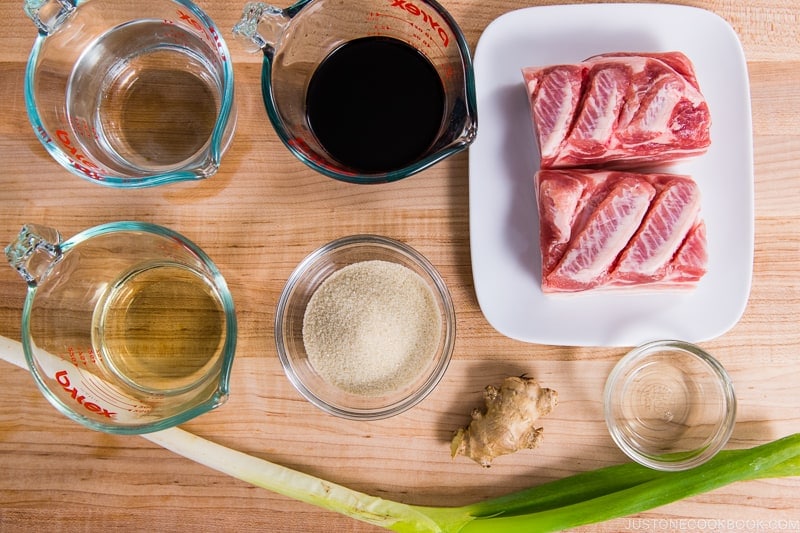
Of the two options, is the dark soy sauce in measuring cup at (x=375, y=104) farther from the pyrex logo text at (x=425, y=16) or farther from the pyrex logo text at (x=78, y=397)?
the pyrex logo text at (x=78, y=397)

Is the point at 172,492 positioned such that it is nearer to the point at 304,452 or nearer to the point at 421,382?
the point at 304,452

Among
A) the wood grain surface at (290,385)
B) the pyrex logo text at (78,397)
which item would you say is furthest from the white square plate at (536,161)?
the pyrex logo text at (78,397)

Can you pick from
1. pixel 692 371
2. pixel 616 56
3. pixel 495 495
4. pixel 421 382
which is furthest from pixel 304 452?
pixel 616 56

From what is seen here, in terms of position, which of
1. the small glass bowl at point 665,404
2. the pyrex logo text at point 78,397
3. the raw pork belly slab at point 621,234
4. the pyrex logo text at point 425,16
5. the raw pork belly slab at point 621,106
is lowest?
the small glass bowl at point 665,404

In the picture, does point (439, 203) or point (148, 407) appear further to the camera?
point (439, 203)

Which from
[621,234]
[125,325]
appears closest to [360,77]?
[621,234]

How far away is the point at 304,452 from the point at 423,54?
3.23 feet

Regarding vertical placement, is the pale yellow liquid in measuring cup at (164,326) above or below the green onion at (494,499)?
above

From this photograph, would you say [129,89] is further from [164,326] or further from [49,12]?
[164,326]

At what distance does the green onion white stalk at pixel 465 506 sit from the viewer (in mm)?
1388

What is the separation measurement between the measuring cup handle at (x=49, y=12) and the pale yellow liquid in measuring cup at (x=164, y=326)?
549 mm

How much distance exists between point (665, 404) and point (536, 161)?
2.20 feet

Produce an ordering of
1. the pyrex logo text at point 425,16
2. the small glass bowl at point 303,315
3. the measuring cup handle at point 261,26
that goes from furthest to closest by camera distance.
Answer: the small glass bowl at point 303,315
the pyrex logo text at point 425,16
the measuring cup handle at point 261,26

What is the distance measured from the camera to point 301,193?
58.9 inches
